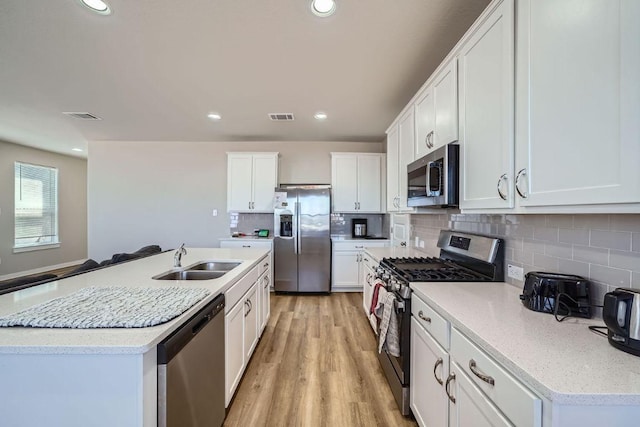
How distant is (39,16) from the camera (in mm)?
1912

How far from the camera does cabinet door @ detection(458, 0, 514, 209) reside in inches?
49.6

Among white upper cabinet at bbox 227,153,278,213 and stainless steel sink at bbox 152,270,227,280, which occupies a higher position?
white upper cabinet at bbox 227,153,278,213

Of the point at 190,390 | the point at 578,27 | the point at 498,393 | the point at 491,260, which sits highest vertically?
the point at 578,27

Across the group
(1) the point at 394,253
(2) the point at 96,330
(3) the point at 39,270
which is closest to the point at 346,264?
(1) the point at 394,253

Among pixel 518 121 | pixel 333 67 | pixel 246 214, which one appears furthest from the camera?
pixel 246 214

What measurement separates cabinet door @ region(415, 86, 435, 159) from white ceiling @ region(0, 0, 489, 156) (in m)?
0.41

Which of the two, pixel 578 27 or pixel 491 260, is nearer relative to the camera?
pixel 578 27

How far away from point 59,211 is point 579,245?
894 cm

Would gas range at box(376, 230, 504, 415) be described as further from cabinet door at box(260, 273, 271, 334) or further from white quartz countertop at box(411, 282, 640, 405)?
cabinet door at box(260, 273, 271, 334)

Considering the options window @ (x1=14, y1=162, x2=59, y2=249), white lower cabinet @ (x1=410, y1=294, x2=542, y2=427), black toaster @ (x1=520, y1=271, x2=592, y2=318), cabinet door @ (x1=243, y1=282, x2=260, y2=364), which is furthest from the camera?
window @ (x1=14, y1=162, x2=59, y2=249)

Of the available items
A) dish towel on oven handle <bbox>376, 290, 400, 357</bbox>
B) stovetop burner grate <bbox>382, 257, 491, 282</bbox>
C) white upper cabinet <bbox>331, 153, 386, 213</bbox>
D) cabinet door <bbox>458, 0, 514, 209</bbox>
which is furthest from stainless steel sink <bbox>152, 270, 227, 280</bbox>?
white upper cabinet <bbox>331, 153, 386, 213</bbox>

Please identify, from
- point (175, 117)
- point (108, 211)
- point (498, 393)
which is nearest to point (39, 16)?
point (175, 117)

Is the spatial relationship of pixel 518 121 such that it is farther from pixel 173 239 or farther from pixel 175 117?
pixel 173 239

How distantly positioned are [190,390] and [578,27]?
2040mm
